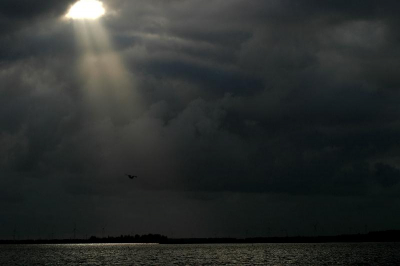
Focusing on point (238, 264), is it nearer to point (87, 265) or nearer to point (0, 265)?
point (87, 265)

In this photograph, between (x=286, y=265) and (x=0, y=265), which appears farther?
(x=0, y=265)

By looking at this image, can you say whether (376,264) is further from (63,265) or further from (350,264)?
(63,265)

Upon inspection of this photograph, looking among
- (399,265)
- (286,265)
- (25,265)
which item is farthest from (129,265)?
(399,265)

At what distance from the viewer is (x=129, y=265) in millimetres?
141875

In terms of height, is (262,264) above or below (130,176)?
below

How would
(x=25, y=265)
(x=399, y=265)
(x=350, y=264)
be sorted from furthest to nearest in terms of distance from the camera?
1. (x=25, y=265)
2. (x=350, y=264)
3. (x=399, y=265)

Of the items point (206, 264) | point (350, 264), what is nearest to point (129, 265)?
point (206, 264)

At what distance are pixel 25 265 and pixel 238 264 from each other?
58.9 metres

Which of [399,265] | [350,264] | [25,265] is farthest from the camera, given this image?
[25,265]

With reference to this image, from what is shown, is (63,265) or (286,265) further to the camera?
(63,265)

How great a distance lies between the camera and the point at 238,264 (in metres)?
143

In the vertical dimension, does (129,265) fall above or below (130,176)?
below

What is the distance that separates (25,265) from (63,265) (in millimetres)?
10724

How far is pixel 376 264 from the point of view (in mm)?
137500
